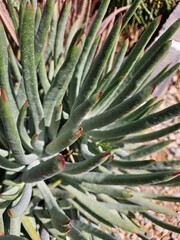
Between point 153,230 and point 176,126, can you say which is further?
point 153,230

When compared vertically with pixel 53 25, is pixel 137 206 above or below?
below

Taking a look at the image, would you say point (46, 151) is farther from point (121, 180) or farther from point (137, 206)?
point (137, 206)

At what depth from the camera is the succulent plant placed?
106 cm

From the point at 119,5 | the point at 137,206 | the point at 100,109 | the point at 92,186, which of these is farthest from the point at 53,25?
the point at 119,5

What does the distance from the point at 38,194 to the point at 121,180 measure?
0.36 metres

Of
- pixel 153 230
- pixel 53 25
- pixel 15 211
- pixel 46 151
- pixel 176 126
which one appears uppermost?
pixel 53 25

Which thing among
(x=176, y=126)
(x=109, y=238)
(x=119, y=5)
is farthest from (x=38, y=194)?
(x=119, y=5)

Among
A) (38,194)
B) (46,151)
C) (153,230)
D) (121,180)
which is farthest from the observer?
(153,230)

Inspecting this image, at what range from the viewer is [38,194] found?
52.9 inches

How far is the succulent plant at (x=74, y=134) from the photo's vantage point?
1.06m

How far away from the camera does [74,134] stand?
0.99 metres

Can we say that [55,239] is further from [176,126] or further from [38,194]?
[176,126]

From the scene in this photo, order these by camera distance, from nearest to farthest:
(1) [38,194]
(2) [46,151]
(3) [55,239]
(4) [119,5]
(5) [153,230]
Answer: (2) [46,151], (1) [38,194], (3) [55,239], (5) [153,230], (4) [119,5]

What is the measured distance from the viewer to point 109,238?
120 cm
